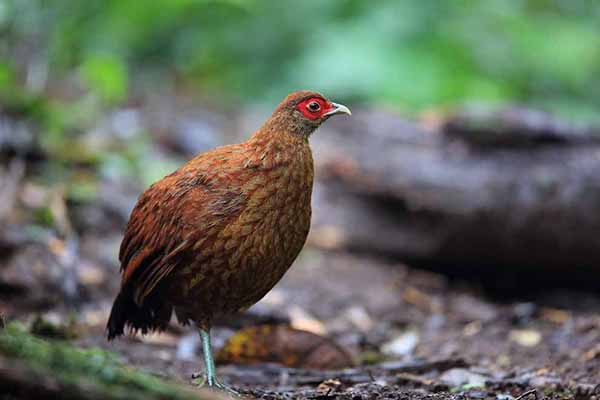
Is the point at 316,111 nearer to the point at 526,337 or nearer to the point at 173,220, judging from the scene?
the point at 173,220

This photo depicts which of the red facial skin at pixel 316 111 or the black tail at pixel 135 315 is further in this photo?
the black tail at pixel 135 315

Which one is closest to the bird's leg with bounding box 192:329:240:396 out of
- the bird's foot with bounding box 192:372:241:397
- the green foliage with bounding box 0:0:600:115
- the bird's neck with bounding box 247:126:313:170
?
the bird's foot with bounding box 192:372:241:397

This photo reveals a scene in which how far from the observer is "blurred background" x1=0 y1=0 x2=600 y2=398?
5.00 m

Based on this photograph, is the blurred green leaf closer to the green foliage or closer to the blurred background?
the blurred background

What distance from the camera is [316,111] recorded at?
12.4ft

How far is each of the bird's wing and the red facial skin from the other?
543 mm

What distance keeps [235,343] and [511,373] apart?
1457mm

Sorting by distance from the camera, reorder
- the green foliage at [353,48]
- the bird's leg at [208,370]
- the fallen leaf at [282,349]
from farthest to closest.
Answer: the green foliage at [353,48]
the fallen leaf at [282,349]
the bird's leg at [208,370]

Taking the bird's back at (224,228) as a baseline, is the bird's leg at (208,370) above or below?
below

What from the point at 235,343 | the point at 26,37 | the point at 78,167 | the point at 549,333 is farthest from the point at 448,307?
the point at 26,37

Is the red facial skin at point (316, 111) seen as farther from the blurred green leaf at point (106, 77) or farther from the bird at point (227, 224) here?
the blurred green leaf at point (106, 77)

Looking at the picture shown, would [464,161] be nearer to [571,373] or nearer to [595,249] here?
[595,249]

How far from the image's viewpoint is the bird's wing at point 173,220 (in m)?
3.43

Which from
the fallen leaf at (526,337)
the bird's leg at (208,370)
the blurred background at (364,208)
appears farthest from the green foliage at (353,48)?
the bird's leg at (208,370)
